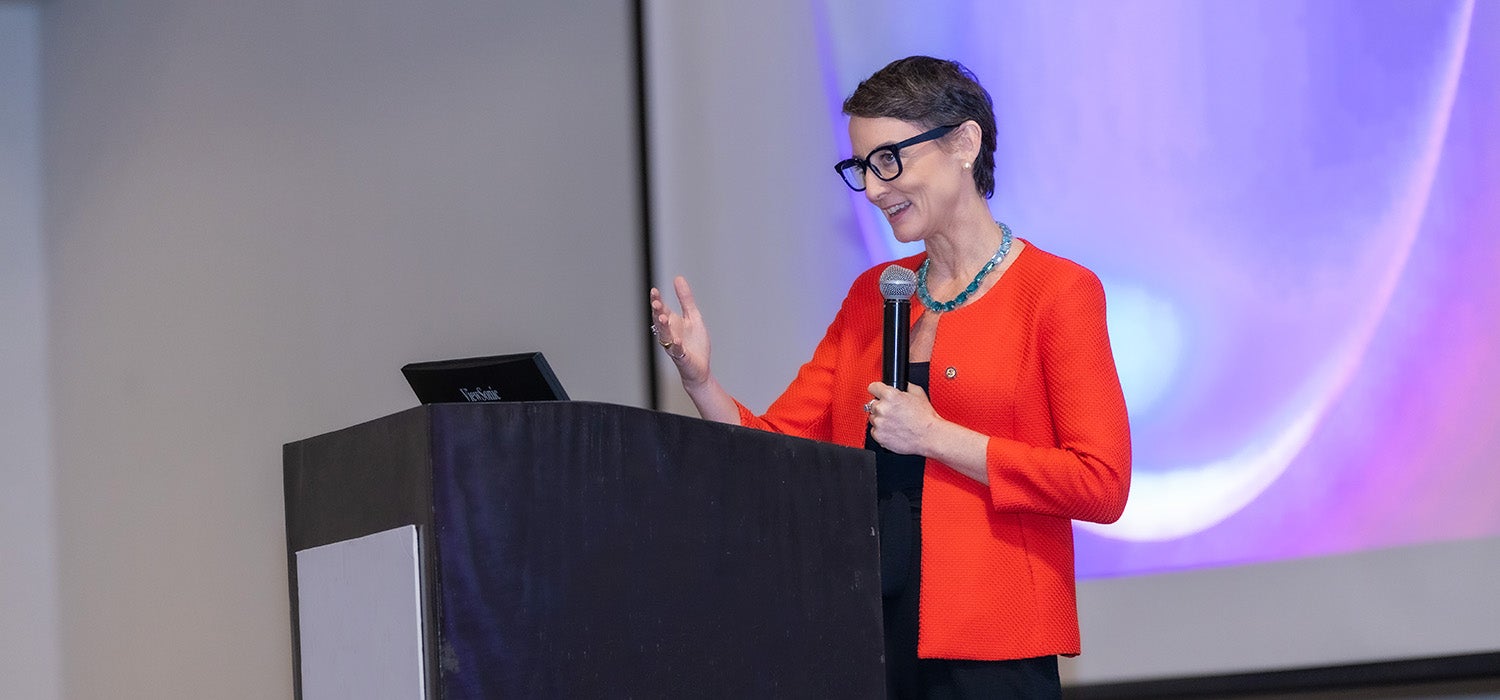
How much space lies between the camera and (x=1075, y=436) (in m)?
1.78

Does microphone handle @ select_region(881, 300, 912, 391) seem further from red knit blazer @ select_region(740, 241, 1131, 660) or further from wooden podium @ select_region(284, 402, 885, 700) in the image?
wooden podium @ select_region(284, 402, 885, 700)

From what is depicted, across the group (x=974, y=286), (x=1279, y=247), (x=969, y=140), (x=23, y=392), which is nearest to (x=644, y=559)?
(x=974, y=286)

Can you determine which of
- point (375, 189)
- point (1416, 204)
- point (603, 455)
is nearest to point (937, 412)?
point (603, 455)

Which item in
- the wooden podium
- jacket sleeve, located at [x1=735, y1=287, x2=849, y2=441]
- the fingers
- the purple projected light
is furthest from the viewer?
the purple projected light

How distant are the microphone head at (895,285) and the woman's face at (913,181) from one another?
152 mm

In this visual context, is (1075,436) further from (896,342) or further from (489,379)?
(489,379)

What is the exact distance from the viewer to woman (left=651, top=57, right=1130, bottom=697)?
1737mm

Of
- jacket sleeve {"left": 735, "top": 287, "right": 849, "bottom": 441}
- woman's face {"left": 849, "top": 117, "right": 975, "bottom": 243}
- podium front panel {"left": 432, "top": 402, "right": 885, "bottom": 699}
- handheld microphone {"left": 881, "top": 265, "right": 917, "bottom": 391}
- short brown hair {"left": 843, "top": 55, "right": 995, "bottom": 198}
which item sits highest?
short brown hair {"left": 843, "top": 55, "right": 995, "bottom": 198}

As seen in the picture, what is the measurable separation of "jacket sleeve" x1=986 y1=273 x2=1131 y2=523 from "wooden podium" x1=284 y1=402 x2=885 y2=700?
1.40ft

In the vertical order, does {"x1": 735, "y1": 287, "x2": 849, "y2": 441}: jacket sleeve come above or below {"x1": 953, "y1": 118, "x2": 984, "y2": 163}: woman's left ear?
below

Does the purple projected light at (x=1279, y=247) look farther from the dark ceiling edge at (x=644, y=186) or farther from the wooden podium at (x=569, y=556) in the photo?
the wooden podium at (x=569, y=556)

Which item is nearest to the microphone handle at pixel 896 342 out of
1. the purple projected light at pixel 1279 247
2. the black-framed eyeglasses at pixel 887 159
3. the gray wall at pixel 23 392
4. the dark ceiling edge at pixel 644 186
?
the black-framed eyeglasses at pixel 887 159

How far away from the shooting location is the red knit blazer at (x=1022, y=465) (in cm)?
174

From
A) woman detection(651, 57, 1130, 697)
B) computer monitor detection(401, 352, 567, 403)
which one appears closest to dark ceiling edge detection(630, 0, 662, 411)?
woman detection(651, 57, 1130, 697)
